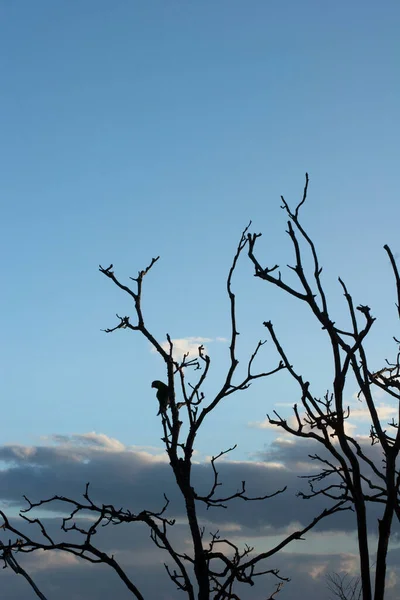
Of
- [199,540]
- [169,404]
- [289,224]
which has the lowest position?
[199,540]

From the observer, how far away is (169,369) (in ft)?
18.2

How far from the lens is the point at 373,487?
16.6 feet

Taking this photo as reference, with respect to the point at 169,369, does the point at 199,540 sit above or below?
below

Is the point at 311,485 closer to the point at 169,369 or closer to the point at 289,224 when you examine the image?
the point at 169,369

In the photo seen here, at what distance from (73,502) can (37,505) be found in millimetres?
411

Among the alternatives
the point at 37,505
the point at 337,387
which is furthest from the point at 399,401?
the point at 37,505

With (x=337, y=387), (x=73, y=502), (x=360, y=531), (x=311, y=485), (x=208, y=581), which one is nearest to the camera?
(x=360, y=531)

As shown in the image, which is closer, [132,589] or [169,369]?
[132,589]

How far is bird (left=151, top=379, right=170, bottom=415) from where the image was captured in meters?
5.81

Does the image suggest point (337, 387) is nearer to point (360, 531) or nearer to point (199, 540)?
point (360, 531)

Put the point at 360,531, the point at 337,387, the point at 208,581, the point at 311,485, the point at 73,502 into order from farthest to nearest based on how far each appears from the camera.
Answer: the point at 311,485, the point at 73,502, the point at 208,581, the point at 337,387, the point at 360,531

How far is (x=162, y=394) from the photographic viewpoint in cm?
622

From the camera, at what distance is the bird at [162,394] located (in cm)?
581

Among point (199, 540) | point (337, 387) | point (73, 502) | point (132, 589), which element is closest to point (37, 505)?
point (73, 502)
